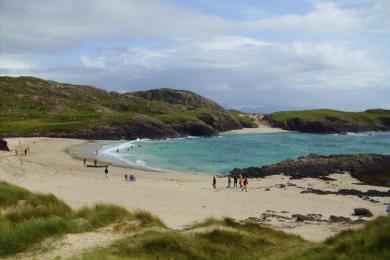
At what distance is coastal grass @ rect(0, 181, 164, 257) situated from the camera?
1543 cm

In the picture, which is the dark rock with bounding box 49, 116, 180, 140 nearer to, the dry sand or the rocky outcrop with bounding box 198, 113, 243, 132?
the rocky outcrop with bounding box 198, 113, 243, 132

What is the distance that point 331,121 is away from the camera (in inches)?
6280

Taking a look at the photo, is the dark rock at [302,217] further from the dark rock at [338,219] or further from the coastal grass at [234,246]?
the coastal grass at [234,246]

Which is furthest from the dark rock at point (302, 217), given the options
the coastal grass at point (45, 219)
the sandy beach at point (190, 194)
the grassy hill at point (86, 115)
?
the grassy hill at point (86, 115)

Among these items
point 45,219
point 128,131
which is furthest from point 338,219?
point 128,131

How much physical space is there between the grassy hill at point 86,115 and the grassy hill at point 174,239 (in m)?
93.7

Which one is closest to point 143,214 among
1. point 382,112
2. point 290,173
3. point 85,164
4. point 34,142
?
point 290,173

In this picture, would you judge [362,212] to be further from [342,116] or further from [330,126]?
[342,116]

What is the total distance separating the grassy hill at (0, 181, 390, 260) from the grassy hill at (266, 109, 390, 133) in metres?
143

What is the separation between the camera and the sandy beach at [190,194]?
101 feet

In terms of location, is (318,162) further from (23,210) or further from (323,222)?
(23,210)

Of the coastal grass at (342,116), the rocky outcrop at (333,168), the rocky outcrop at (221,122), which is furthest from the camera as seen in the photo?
the coastal grass at (342,116)

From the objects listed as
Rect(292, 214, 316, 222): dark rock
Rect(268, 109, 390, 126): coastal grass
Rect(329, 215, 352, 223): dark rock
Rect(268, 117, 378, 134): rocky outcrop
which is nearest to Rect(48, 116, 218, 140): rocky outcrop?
Rect(268, 117, 378, 134): rocky outcrop

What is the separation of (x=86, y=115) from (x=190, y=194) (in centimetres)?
9577
